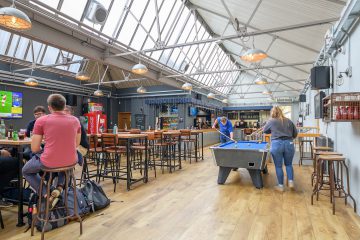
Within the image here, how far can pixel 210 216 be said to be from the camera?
3.23m

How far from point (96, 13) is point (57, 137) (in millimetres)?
4573

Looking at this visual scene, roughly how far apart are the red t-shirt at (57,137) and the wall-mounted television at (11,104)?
8.37 metres

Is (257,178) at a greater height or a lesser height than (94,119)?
lesser

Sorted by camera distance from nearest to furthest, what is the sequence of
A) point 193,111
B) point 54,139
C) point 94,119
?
1. point 54,139
2. point 94,119
3. point 193,111

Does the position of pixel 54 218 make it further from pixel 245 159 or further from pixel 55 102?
pixel 245 159

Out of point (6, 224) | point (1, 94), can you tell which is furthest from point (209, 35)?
point (6, 224)

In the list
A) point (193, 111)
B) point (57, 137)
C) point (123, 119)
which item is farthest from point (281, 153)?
point (123, 119)

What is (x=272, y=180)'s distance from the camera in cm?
532

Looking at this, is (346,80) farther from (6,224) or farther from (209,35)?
(209,35)

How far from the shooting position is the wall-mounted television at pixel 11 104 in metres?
9.08

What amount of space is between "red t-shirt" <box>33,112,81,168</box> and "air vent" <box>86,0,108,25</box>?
4.31 m

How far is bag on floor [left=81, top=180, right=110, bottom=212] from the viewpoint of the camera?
3439 millimetres

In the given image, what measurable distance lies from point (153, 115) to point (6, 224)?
36.4 feet

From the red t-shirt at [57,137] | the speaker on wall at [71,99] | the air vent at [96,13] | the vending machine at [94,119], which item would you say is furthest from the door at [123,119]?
the red t-shirt at [57,137]
